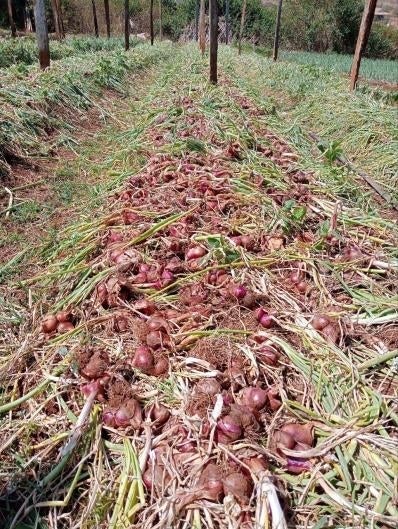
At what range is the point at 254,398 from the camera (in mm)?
1825

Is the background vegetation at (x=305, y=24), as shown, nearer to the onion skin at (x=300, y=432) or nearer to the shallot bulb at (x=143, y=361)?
the shallot bulb at (x=143, y=361)

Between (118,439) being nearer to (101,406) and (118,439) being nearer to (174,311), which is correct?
(101,406)

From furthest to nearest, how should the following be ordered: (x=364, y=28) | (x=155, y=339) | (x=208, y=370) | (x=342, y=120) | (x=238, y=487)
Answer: (x=364, y=28) < (x=342, y=120) < (x=155, y=339) < (x=208, y=370) < (x=238, y=487)

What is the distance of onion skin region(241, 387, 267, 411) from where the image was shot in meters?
1.81

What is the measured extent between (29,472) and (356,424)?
3.96ft

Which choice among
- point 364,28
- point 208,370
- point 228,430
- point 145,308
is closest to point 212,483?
point 228,430

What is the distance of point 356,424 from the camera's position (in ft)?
5.78

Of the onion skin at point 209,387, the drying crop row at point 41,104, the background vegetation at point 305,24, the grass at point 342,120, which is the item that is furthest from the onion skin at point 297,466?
the background vegetation at point 305,24

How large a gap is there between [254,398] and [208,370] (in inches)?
9.7

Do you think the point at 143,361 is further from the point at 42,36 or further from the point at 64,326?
the point at 42,36

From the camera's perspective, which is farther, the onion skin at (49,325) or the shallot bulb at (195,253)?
the shallot bulb at (195,253)

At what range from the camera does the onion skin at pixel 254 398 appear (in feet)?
5.94

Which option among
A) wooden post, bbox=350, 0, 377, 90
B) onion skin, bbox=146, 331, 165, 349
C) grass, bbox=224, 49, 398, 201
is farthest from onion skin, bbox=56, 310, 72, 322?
wooden post, bbox=350, 0, 377, 90

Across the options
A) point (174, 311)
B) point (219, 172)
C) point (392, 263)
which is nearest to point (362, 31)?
point (219, 172)
